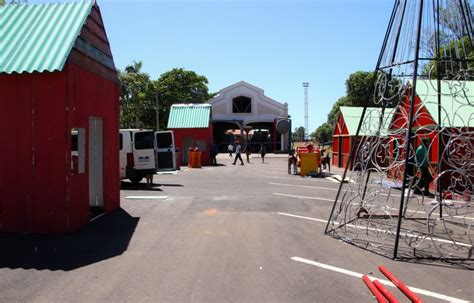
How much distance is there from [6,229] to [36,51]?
325cm

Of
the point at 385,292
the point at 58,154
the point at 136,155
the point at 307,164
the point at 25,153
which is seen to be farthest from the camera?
the point at 307,164

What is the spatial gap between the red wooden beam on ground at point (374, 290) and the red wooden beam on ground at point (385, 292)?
0.03 metres

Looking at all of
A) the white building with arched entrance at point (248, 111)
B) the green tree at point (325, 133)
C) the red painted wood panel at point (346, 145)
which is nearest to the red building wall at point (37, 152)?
the red painted wood panel at point (346, 145)

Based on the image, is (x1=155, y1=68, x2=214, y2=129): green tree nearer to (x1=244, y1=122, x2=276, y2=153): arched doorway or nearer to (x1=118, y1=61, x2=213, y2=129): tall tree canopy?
(x1=118, y1=61, x2=213, y2=129): tall tree canopy

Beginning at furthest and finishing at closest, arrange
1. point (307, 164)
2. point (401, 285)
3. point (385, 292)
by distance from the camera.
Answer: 1. point (307, 164)
2. point (401, 285)
3. point (385, 292)

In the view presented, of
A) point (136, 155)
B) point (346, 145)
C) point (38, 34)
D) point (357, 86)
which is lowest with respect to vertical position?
point (136, 155)

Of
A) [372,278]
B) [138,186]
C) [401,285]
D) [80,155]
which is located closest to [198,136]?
[138,186]

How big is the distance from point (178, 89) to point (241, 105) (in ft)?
36.5

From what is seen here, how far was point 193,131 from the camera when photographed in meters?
32.5

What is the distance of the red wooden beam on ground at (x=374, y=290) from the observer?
484 cm

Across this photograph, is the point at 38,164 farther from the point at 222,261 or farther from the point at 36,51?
the point at 222,261

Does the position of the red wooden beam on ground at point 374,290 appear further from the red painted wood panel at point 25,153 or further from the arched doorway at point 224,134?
the arched doorway at point 224,134

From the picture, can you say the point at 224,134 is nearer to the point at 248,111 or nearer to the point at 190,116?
the point at 248,111

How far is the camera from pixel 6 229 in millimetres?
8211
